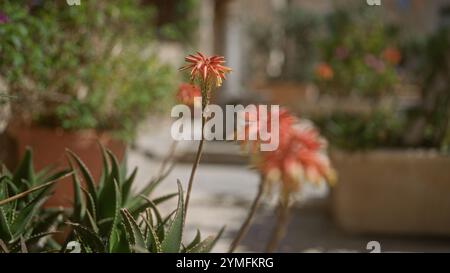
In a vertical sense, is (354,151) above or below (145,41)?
below

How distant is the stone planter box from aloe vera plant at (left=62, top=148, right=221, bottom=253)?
2627 mm

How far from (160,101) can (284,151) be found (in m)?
3.05

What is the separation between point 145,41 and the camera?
172 inches

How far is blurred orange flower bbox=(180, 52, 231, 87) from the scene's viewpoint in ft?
4.34

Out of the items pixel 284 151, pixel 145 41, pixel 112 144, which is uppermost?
pixel 145 41

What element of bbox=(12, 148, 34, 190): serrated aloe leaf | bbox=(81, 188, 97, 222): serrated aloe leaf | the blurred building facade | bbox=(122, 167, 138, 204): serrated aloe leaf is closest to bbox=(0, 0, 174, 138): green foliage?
bbox=(12, 148, 34, 190): serrated aloe leaf

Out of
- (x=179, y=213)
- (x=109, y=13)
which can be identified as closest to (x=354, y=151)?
(x=109, y=13)

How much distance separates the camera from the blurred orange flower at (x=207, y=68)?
52.1 inches

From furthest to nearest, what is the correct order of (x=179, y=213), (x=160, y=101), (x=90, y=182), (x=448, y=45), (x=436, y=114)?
(x=448, y=45), (x=436, y=114), (x=160, y=101), (x=90, y=182), (x=179, y=213)

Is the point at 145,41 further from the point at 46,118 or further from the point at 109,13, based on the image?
the point at 46,118

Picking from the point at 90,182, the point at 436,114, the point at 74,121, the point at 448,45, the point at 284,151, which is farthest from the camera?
the point at 448,45

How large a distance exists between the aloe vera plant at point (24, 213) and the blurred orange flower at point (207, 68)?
461mm

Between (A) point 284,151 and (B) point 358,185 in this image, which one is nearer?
(A) point 284,151

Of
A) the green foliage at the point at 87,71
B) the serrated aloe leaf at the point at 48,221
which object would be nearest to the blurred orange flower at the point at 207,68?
the serrated aloe leaf at the point at 48,221
